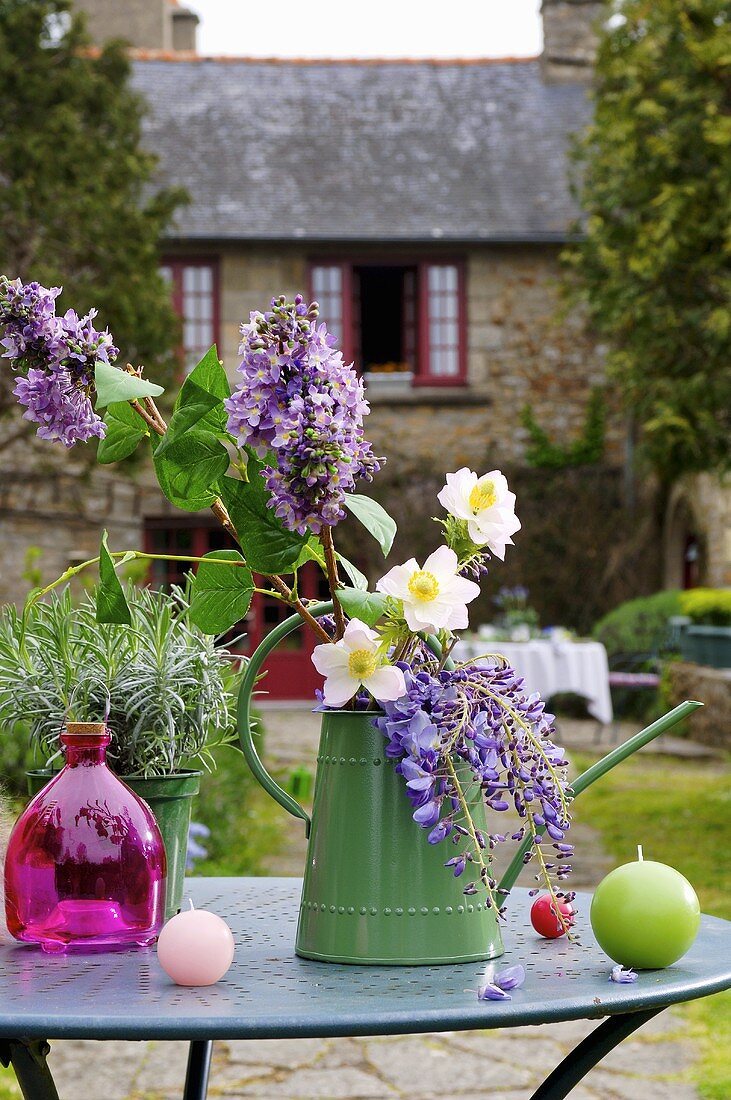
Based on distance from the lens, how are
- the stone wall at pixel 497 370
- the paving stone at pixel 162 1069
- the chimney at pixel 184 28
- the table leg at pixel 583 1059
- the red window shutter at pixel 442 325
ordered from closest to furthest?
the table leg at pixel 583 1059
the paving stone at pixel 162 1069
the stone wall at pixel 497 370
the red window shutter at pixel 442 325
the chimney at pixel 184 28

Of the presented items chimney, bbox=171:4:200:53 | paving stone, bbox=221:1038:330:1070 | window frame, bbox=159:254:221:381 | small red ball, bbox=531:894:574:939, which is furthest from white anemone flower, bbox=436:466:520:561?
chimney, bbox=171:4:200:53

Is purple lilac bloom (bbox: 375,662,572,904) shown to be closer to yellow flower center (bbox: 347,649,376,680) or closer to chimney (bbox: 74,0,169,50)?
yellow flower center (bbox: 347,649,376,680)

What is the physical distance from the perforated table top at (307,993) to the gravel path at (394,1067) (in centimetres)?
196

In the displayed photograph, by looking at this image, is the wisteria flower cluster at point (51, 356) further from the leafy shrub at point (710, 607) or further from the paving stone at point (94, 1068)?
the leafy shrub at point (710, 607)

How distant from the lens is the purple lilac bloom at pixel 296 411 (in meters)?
1.21

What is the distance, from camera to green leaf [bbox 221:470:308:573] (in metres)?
1.32

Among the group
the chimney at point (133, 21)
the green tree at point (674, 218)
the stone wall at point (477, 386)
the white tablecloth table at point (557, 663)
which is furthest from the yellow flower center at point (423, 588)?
the chimney at point (133, 21)

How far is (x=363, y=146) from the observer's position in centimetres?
1555

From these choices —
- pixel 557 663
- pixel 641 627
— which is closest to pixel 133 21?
pixel 641 627

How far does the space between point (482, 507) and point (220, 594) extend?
0.94 feet

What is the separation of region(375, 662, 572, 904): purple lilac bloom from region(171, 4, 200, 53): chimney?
20.6 m

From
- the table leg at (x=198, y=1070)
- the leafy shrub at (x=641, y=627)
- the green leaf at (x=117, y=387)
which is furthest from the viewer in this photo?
the leafy shrub at (x=641, y=627)

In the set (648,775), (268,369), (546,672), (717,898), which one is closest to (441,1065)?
(717,898)

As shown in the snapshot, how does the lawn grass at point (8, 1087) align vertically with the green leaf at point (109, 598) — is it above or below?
below
